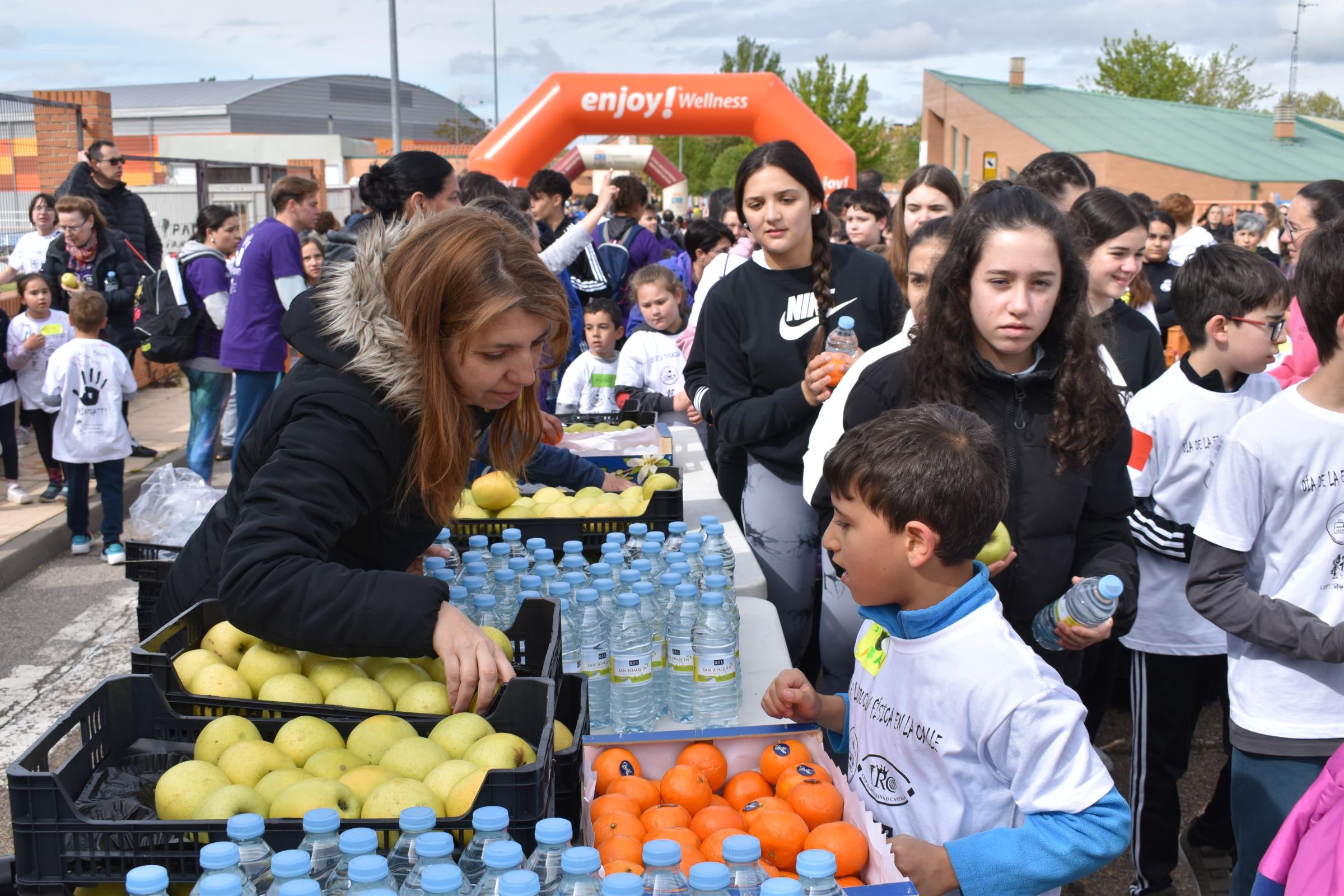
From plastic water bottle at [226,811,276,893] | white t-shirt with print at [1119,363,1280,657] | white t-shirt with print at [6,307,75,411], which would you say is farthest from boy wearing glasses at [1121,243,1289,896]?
white t-shirt with print at [6,307,75,411]

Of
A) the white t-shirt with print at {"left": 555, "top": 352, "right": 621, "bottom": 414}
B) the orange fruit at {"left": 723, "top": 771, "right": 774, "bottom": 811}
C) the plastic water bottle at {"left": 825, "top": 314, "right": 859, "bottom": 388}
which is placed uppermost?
the plastic water bottle at {"left": 825, "top": 314, "right": 859, "bottom": 388}

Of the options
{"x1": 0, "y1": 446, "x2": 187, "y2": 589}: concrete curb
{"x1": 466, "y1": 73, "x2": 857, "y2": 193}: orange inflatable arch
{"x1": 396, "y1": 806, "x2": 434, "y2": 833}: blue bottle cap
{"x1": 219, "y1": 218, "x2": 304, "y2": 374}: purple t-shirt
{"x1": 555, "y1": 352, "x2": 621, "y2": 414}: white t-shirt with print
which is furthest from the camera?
{"x1": 466, "y1": 73, "x2": 857, "y2": 193}: orange inflatable arch

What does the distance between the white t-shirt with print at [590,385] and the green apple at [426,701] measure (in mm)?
4339

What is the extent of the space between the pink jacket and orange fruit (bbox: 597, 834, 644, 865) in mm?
1055

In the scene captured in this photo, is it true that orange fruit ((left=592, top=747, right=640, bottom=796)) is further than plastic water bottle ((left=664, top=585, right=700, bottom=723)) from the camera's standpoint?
No

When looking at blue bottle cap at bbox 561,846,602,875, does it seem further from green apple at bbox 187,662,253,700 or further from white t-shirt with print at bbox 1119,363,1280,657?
white t-shirt with print at bbox 1119,363,1280,657

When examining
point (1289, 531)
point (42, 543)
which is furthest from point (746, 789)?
point (42, 543)

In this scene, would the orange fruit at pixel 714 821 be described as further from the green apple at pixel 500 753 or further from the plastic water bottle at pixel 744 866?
the plastic water bottle at pixel 744 866

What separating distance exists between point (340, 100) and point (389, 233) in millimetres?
118042

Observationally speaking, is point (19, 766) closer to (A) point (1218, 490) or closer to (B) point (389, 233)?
(B) point (389, 233)

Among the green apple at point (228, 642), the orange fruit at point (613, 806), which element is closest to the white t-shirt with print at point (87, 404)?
the green apple at point (228, 642)

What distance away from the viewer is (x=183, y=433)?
10070 millimetres

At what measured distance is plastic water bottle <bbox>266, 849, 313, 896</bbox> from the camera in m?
1.32

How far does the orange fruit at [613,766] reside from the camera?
2.08 m
